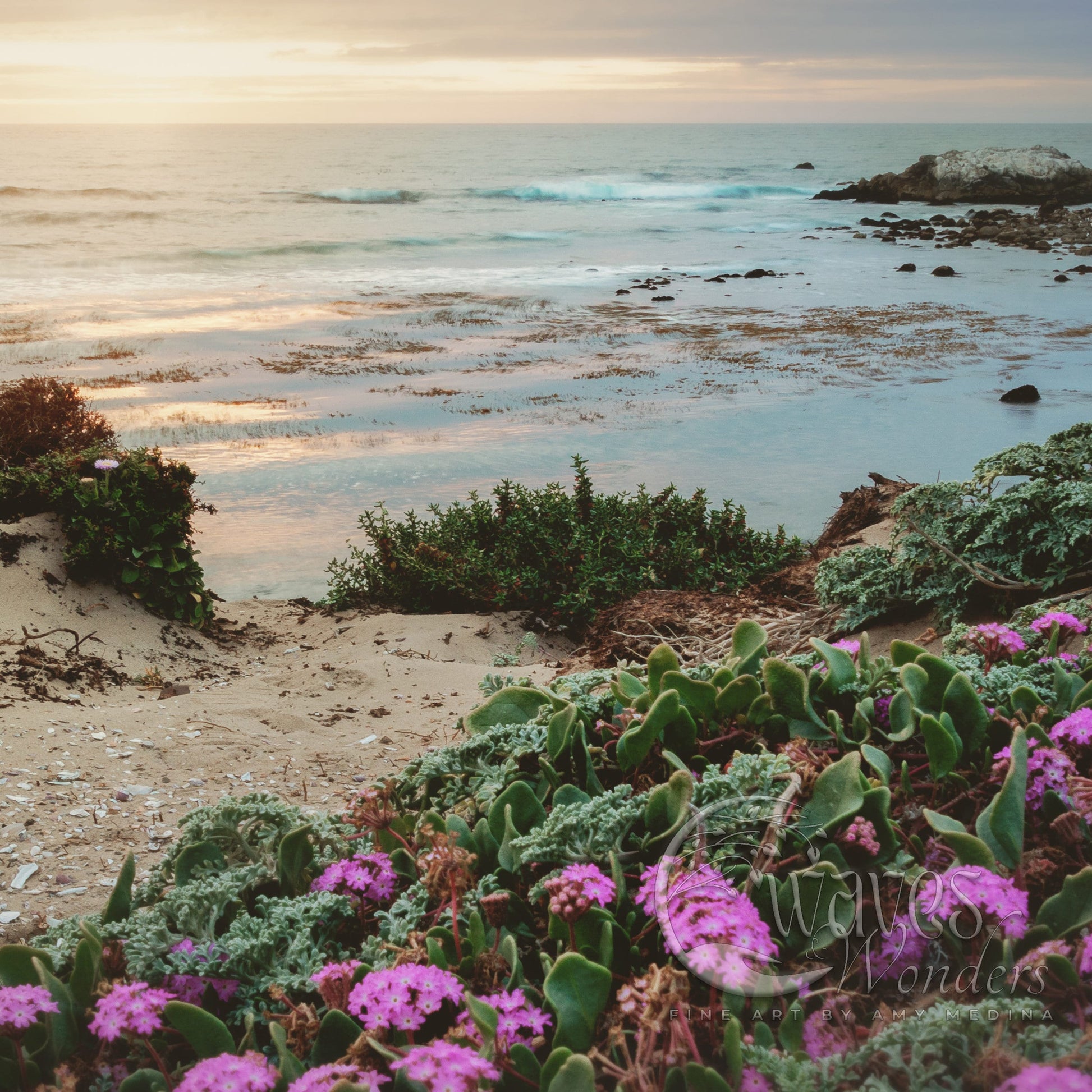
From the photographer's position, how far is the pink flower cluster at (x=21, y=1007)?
1531 mm

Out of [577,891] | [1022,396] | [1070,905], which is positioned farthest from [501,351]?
[1070,905]

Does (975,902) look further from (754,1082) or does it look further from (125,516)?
(125,516)

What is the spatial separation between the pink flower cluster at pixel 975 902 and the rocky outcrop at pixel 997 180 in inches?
2185

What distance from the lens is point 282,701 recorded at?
16.7 ft

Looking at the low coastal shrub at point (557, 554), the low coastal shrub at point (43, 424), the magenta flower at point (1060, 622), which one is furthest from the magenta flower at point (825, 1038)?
the low coastal shrub at point (43, 424)

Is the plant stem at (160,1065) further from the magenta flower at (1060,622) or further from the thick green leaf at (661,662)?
the magenta flower at (1060,622)

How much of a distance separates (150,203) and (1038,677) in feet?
158

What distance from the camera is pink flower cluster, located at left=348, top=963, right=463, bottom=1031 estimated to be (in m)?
1.47

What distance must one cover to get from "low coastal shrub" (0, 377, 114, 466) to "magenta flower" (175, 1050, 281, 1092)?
6.11 metres

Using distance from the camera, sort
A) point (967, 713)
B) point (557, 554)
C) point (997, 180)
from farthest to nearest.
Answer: point (997, 180) → point (557, 554) → point (967, 713)

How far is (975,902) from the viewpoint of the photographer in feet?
5.06

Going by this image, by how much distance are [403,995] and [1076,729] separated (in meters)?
1.43

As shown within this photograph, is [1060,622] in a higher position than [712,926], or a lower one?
higher

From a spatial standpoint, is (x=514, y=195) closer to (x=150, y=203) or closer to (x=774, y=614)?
(x=150, y=203)
